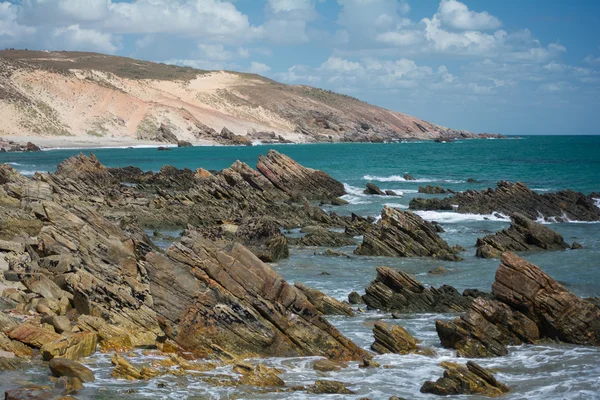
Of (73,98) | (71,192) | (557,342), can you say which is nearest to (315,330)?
(557,342)

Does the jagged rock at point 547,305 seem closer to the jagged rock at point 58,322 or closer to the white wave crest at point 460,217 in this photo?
the jagged rock at point 58,322

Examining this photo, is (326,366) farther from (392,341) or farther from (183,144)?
(183,144)

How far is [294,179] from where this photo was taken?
4731 centimetres

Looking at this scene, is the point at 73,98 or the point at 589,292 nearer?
the point at 589,292

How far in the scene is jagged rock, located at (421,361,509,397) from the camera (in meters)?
11.9

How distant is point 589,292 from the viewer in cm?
2067

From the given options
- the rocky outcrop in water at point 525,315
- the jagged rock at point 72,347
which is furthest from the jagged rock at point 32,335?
the rocky outcrop in water at point 525,315

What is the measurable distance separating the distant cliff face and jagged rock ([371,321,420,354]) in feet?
358

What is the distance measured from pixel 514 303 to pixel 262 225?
1353cm

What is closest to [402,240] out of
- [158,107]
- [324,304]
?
[324,304]

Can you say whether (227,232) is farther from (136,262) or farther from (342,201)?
(342,201)

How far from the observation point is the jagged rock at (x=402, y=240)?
88.1 feet

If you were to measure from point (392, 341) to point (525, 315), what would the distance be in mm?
3226

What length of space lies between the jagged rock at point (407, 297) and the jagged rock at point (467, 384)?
19.8 ft
